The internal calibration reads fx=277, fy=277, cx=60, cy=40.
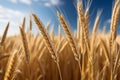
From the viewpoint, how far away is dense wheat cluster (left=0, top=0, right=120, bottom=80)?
1.19 meters

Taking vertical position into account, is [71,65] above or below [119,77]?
above

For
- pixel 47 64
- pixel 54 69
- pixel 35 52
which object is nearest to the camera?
pixel 35 52

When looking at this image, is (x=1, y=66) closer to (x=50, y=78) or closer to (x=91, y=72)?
(x=50, y=78)

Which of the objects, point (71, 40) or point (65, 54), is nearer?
point (71, 40)

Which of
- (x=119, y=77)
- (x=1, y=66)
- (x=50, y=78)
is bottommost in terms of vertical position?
(x=119, y=77)

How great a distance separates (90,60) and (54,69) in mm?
1531

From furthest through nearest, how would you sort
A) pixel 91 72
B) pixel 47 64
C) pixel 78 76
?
pixel 47 64, pixel 78 76, pixel 91 72

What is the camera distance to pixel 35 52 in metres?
2.29

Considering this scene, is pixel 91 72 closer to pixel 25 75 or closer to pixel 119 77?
pixel 25 75

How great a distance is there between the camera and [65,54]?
10.5 feet

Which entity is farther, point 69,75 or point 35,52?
point 69,75

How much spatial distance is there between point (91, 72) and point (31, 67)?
1.20m

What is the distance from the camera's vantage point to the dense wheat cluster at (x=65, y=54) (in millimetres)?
1185

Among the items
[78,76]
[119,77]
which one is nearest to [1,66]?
[78,76]
